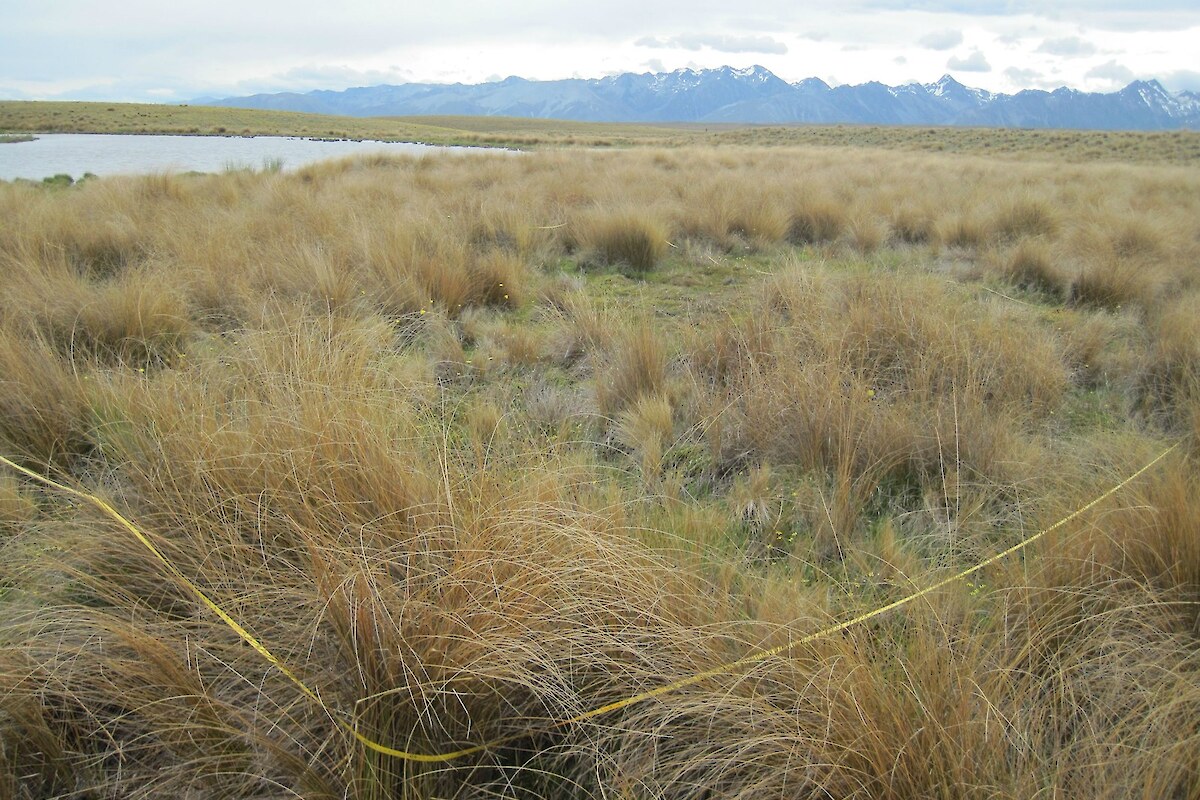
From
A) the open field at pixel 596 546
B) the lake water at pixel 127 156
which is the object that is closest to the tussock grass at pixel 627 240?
the open field at pixel 596 546

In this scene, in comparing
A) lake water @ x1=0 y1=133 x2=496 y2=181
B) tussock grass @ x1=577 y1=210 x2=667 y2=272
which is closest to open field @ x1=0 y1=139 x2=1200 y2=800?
tussock grass @ x1=577 y1=210 x2=667 y2=272

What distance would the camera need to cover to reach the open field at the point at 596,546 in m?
1.31

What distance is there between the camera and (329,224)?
237 inches

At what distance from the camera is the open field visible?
4.31 ft

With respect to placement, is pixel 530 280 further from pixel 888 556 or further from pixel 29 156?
pixel 29 156

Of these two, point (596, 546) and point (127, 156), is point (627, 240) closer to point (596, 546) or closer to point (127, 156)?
point (596, 546)

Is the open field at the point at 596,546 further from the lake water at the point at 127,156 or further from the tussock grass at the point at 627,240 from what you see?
the lake water at the point at 127,156

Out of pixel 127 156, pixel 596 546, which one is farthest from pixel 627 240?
pixel 127 156

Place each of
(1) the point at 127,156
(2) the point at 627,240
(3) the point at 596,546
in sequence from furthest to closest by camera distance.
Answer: (1) the point at 127,156, (2) the point at 627,240, (3) the point at 596,546

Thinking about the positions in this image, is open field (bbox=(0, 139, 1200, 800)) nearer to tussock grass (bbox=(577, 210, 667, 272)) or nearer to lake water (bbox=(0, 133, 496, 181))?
tussock grass (bbox=(577, 210, 667, 272))

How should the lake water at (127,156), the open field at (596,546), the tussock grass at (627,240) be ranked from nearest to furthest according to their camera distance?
the open field at (596,546)
the tussock grass at (627,240)
the lake water at (127,156)

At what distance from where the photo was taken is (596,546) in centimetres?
164

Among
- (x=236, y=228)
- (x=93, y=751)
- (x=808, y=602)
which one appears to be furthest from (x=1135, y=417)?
(x=236, y=228)

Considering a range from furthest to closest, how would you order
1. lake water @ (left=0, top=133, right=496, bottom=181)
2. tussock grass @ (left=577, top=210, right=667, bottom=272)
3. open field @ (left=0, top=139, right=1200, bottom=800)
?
lake water @ (left=0, top=133, right=496, bottom=181) → tussock grass @ (left=577, top=210, right=667, bottom=272) → open field @ (left=0, top=139, right=1200, bottom=800)
